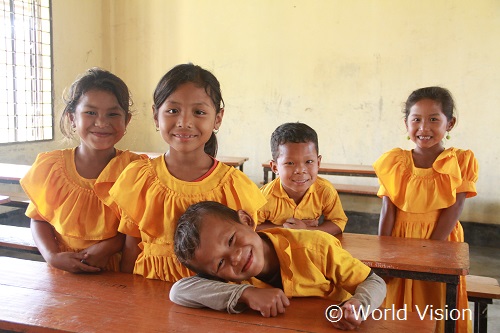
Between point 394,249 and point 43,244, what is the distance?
1.38 meters

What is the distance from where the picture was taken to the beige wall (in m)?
4.87

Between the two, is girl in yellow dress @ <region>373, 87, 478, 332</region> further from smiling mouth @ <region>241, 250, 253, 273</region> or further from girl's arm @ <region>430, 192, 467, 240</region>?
smiling mouth @ <region>241, 250, 253, 273</region>

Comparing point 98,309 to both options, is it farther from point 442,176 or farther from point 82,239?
point 442,176

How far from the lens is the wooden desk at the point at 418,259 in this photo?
5.54 feet

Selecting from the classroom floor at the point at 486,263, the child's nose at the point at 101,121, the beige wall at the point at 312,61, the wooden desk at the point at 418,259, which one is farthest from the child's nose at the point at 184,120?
the beige wall at the point at 312,61

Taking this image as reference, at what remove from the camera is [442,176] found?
7.35 ft

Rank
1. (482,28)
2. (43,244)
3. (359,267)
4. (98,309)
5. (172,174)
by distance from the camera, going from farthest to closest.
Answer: (482,28) → (43,244) → (172,174) → (359,267) → (98,309)

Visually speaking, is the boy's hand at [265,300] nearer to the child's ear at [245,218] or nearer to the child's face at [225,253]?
the child's face at [225,253]

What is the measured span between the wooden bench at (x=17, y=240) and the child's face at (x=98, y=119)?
85 cm

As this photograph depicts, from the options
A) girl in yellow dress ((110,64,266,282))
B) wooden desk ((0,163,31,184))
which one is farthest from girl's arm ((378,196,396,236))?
wooden desk ((0,163,31,184))

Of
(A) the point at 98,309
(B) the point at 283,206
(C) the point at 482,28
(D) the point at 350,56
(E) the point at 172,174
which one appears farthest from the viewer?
(D) the point at 350,56

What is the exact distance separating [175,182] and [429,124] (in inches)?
54.0

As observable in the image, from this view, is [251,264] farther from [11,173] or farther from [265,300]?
[11,173]

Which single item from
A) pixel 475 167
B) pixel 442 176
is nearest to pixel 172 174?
pixel 442 176
